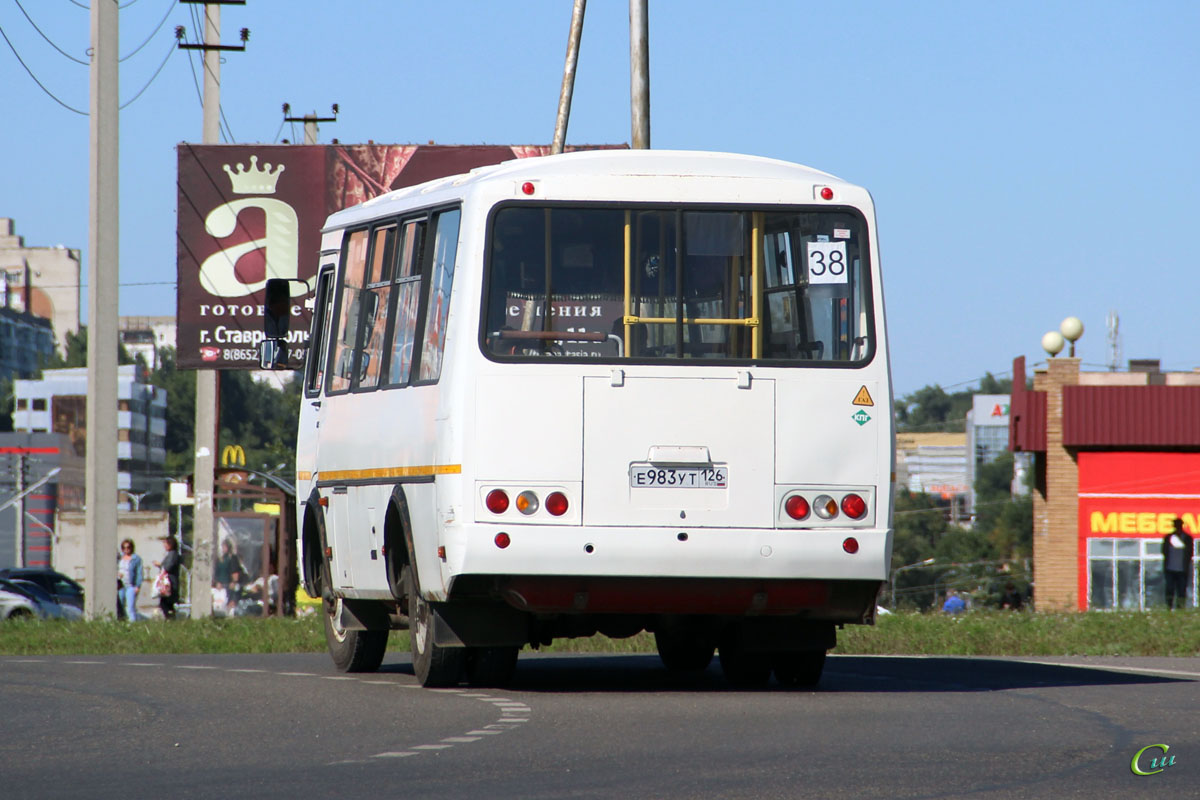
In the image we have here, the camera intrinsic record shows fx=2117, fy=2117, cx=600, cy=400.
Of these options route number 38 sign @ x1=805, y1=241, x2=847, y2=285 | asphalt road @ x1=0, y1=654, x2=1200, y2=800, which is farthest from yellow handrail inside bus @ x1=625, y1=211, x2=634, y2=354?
asphalt road @ x1=0, y1=654, x2=1200, y2=800

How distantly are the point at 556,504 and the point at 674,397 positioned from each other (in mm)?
903

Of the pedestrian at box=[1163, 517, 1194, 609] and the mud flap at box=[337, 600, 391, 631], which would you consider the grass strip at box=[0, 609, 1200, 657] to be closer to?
the mud flap at box=[337, 600, 391, 631]

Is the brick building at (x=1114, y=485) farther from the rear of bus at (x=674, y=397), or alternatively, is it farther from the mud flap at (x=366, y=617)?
the rear of bus at (x=674, y=397)

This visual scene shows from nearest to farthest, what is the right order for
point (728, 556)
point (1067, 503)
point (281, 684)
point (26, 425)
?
point (728, 556)
point (281, 684)
point (1067, 503)
point (26, 425)

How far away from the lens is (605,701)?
1190 cm

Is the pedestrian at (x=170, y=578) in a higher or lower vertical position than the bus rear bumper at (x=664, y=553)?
lower

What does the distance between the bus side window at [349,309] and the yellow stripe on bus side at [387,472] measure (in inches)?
22.9

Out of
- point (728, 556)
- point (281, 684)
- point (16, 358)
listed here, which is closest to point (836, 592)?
point (728, 556)

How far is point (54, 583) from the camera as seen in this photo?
45.8 meters

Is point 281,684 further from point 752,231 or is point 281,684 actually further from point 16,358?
point 16,358

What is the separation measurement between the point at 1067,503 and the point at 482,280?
42464 mm

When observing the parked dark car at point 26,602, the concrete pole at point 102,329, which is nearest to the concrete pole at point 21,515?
the parked dark car at point 26,602

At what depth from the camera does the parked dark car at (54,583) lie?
147 ft

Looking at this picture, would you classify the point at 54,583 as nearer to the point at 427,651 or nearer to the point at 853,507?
the point at 427,651
